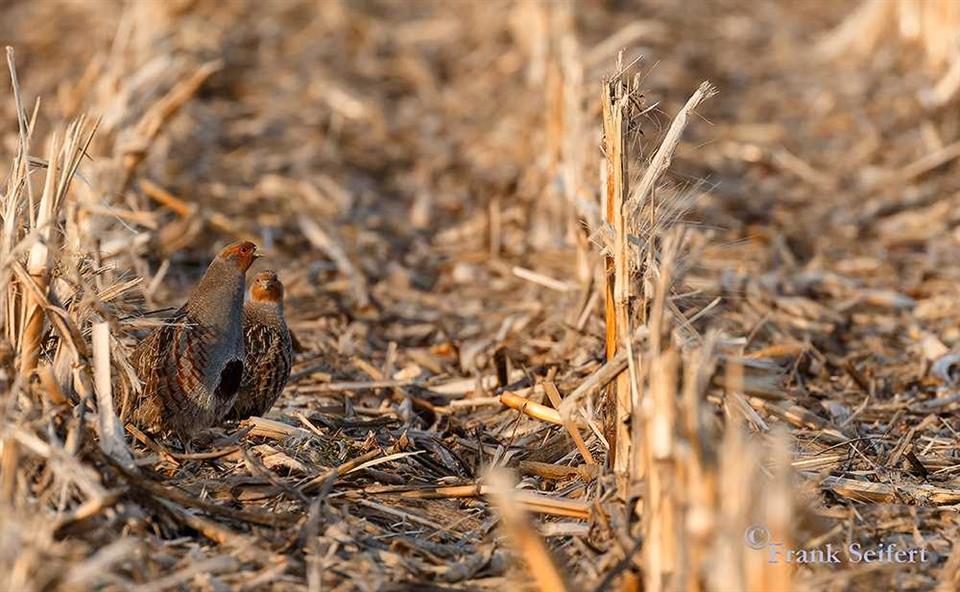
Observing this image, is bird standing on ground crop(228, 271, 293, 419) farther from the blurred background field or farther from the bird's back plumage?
the blurred background field

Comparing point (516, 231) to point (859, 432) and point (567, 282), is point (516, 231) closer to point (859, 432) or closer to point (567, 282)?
point (567, 282)

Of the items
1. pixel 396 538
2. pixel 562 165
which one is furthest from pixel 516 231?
pixel 396 538

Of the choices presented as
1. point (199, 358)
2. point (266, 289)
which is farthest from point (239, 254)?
point (266, 289)

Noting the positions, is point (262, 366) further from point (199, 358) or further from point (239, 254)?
point (239, 254)

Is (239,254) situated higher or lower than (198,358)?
higher

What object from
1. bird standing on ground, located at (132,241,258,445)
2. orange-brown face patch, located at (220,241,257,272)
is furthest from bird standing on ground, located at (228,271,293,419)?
orange-brown face patch, located at (220,241,257,272)

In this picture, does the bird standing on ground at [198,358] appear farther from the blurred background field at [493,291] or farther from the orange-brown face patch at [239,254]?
the blurred background field at [493,291]
